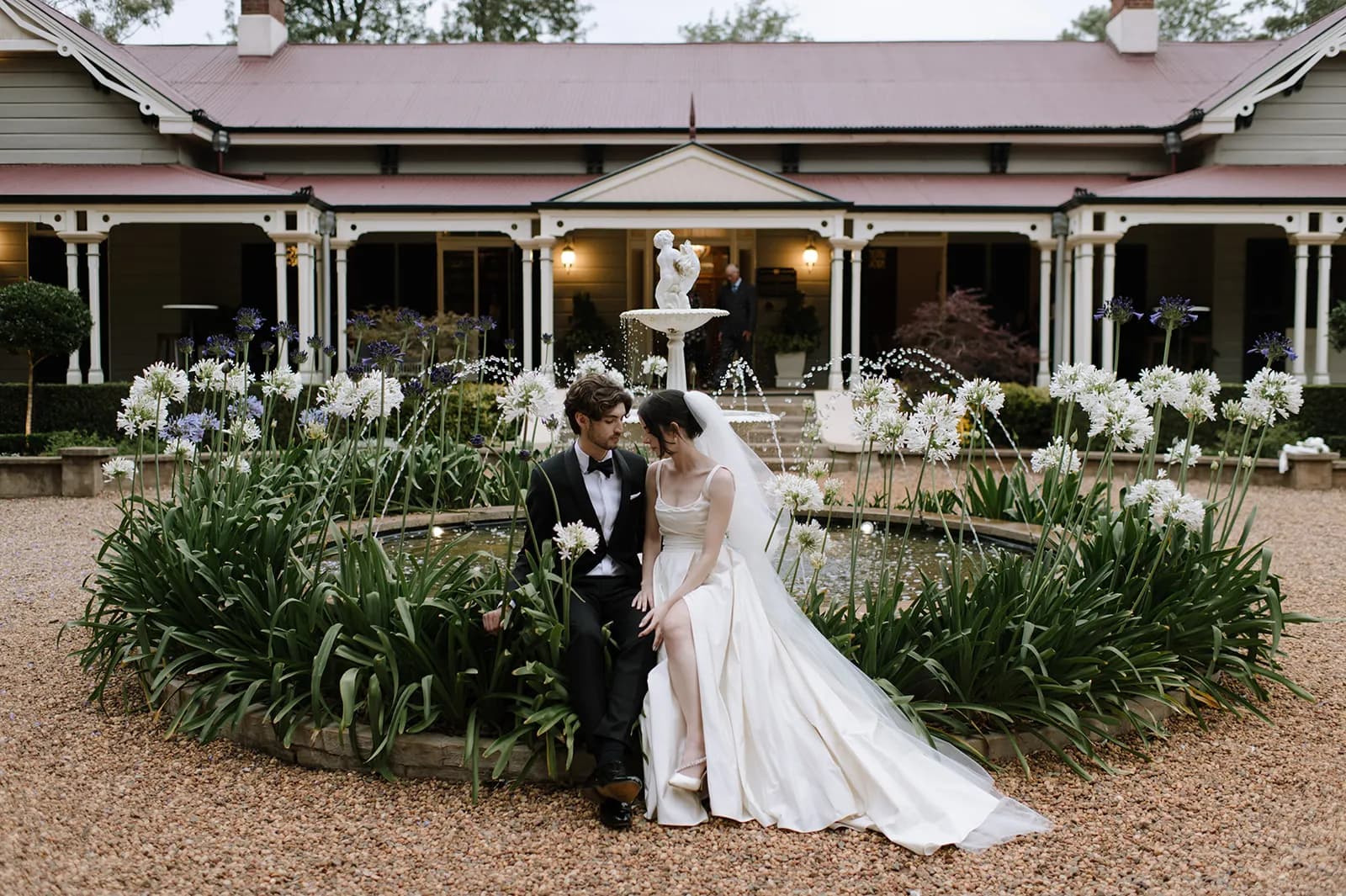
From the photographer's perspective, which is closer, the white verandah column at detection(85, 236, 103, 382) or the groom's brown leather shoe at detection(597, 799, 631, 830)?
the groom's brown leather shoe at detection(597, 799, 631, 830)

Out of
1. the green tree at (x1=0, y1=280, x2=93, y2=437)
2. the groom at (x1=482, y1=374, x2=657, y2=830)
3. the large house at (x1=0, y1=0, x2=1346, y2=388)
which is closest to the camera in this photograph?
the groom at (x1=482, y1=374, x2=657, y2=830)

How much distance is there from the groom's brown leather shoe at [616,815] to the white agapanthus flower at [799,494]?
1262 millimetres

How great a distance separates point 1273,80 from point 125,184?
1676 cm

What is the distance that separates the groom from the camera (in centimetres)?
412

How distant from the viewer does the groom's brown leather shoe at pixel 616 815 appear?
4.00 metres

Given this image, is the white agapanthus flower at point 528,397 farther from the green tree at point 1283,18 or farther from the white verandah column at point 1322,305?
the green tree at point 1283,18

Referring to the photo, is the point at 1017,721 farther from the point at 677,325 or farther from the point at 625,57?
the point at 625,57

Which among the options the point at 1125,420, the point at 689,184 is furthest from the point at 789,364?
the point at 1125,420

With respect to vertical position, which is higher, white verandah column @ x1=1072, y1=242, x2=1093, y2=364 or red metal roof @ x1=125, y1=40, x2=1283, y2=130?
red metal roof @ x1=125, y1=40, x2=1283, y2=130

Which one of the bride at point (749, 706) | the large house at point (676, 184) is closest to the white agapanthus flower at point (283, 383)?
the bride at point (749, 706)

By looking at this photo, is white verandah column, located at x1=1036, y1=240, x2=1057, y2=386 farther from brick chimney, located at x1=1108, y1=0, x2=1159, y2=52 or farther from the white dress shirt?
the white dress shirt

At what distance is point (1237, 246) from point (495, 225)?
1163cm

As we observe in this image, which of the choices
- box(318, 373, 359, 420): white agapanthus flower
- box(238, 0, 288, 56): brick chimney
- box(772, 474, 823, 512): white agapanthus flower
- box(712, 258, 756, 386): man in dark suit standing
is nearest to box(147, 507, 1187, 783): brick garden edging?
box(772, 474, 823, 512): white agapanthus flower

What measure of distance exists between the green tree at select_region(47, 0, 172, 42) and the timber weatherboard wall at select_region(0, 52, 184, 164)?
14.9m
